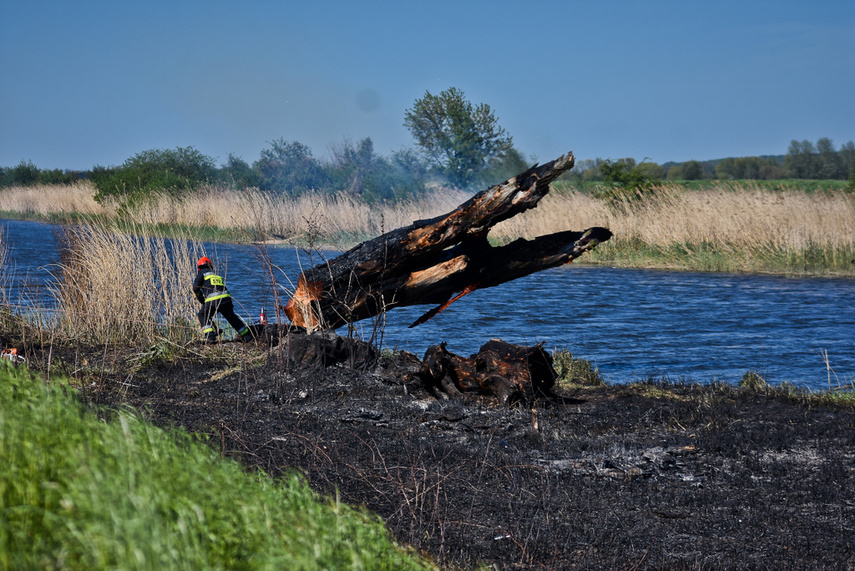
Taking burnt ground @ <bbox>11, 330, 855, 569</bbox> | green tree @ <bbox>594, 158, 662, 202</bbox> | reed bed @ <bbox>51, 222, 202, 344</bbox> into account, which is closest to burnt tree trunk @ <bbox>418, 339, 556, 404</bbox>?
burnt ground @ <bbox>11, 330, 855, 569</bbox>

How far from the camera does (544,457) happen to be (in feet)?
17.0

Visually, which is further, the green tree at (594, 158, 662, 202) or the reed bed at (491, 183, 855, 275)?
the green tree at (594, 158, 662, 202)

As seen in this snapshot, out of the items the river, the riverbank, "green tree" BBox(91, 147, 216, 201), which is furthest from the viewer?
"green tree" BBox(91, 147, 216, 201)

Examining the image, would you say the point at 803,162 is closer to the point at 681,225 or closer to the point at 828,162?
the point at 828,162

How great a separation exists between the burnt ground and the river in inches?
47.0

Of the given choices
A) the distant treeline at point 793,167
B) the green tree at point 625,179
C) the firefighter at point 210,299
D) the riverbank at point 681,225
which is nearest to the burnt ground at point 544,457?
the firefighter at point 210,299

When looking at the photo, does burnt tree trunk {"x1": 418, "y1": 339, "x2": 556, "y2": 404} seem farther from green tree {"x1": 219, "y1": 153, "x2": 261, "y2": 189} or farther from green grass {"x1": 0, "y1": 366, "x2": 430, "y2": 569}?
green tree {"x1": 219, "y1": 153, "x2": 261, "y2": 189}

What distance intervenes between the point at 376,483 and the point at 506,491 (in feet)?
2.58

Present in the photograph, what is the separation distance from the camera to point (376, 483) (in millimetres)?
4391

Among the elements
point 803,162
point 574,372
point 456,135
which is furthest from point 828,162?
point 574,372

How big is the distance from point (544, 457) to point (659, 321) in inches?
322

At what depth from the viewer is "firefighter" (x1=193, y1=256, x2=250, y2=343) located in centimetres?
848

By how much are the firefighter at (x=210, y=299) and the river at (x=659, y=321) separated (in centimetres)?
33

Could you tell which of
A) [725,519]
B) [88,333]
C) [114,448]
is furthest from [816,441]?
[88,333]
